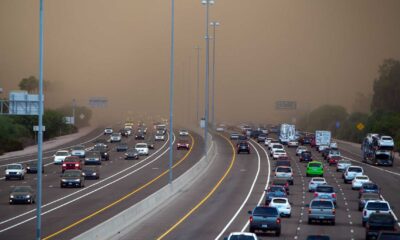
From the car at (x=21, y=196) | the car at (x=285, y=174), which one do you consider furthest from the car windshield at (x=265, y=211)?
the car at (x=285, y=174)

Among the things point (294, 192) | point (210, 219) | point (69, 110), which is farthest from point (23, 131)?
point (210, 219)

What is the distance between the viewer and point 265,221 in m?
41.8

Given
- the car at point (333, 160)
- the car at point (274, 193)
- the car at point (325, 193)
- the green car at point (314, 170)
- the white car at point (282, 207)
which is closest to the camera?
the white car at point (282, 207)

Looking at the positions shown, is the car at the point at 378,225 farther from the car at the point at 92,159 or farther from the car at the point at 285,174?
the car at the point at 92,159

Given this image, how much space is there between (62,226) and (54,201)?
1418 centimetres

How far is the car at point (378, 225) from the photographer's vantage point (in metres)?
40.2

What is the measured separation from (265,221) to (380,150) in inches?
2240

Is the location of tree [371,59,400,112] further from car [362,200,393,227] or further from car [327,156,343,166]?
car [362,200,393,227]

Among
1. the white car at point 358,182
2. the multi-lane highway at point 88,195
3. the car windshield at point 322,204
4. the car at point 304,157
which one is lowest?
the multi-lane highway at point 88,195

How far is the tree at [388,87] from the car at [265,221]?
153086mm

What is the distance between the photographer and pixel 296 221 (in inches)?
1911

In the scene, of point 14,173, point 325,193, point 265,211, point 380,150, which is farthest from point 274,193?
point 380,150

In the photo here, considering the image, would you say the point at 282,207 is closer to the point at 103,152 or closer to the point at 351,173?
the point at 351,173

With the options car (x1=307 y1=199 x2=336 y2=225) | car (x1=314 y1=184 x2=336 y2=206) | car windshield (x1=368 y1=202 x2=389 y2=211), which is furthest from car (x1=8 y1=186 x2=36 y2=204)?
car windshield (x1=368 y1=202 x2=389 y2=211)
